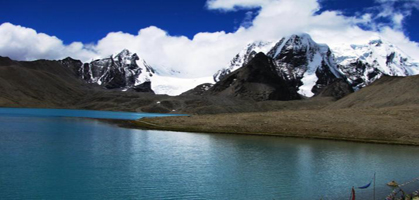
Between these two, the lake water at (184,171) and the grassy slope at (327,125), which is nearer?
the lake water at (184,171)

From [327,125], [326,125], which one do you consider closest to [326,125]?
[326,125]

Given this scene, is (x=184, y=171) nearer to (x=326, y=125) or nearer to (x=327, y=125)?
(x=326, y=125)

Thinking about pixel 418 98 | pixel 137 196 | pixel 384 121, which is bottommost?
pixel 137 196

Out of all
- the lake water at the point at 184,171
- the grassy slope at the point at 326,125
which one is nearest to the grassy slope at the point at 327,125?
the grassy slope at the point at 326,125

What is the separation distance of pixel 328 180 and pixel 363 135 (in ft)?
190

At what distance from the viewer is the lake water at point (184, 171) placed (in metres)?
35.1

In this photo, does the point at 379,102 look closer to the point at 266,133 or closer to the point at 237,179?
the point at 266,133

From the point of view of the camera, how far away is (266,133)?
102875mm

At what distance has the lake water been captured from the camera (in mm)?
35094

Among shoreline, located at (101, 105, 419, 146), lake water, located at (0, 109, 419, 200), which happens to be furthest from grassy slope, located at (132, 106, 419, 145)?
lake water, located at (0, 109, 419, 200)

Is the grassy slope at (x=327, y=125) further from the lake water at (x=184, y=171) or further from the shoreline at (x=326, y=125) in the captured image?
the lake water at (x=184, y=171)

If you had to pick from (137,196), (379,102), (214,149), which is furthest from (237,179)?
(379,102)

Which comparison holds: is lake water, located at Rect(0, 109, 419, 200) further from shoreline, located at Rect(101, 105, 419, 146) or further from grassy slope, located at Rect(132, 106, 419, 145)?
grassy slope, located at Rect(132, 106, 419, 145)

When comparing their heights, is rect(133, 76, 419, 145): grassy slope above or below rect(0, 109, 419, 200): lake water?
above
